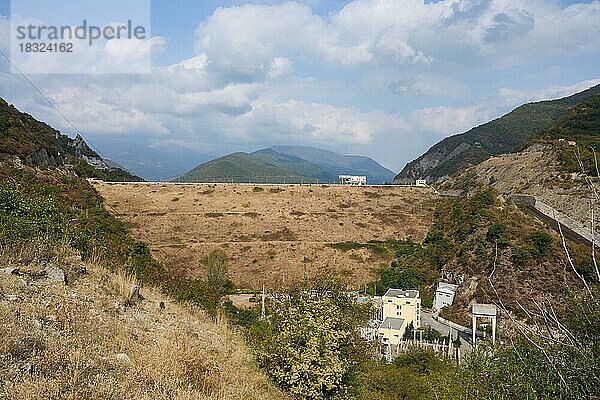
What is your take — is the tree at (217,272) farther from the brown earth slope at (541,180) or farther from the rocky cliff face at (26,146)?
the brown earth slope at (541,180)

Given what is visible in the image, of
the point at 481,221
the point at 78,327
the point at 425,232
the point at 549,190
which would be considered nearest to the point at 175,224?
the point at 425,232

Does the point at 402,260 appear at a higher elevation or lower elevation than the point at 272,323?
lower

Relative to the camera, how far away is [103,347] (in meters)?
5.28

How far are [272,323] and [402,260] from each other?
34603mm

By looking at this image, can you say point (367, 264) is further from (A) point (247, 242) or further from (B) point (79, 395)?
(B) point (79, 395)

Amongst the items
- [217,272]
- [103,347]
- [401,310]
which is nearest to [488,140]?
[401,310]

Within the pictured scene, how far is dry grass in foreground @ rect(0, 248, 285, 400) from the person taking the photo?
4293 millimetres

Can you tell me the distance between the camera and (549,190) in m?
44.9

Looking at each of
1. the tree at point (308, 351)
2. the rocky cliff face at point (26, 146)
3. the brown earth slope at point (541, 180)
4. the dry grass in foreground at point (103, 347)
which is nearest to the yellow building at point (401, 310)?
the brown earth slope at point (541, 180)

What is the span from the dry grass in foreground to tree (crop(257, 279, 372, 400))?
48 cm

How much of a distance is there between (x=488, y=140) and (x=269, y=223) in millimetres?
91852

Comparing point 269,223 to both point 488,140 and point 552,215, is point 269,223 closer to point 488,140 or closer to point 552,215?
point 552,215

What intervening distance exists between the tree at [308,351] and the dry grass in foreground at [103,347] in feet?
1.59

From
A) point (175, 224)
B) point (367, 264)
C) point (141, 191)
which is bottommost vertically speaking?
point (367, 264)
